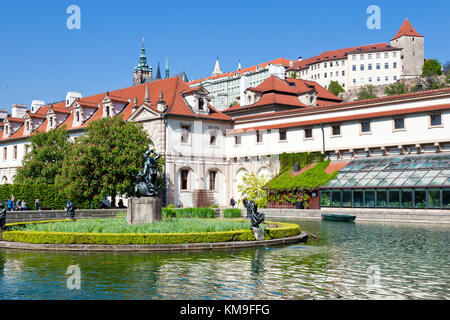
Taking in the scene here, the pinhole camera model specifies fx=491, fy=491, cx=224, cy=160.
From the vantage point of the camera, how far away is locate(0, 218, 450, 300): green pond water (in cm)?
1241

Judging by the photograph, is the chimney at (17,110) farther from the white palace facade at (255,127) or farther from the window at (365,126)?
the window at (365,126)

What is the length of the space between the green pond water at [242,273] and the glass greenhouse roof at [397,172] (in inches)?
770

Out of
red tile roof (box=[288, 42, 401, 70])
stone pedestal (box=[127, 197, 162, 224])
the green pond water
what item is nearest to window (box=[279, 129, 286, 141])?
stone pedestal (box=[127, 197, 162, 224])

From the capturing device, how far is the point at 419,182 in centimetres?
4022

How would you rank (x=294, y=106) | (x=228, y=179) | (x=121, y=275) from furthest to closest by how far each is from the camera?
(x=294, y=106), (x=228, y=179), (x=121, y=275)

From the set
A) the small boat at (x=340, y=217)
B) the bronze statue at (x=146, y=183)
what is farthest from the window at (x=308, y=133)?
the bronze statue at (x=146, y=183)

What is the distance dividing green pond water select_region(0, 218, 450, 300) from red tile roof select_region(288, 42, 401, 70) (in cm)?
14586

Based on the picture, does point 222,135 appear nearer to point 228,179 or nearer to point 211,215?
point 228,179

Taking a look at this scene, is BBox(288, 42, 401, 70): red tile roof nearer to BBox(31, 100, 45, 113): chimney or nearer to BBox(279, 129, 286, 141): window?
BBox(31, 100, 45, 113): chimney

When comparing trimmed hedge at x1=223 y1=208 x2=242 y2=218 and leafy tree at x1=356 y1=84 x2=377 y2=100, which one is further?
leafy tree at x1=356 y1=84 x2=377 y2=100

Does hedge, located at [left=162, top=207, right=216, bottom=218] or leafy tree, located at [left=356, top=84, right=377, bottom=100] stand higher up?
leafy tree, located at [left=356, top=84, right=377, bottom=100]

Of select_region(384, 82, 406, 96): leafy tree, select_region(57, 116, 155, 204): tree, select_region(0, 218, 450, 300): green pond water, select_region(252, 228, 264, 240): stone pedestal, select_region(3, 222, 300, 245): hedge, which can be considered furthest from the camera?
select_region(384, 82, 406, 96): leafy tree

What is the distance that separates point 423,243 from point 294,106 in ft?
143
